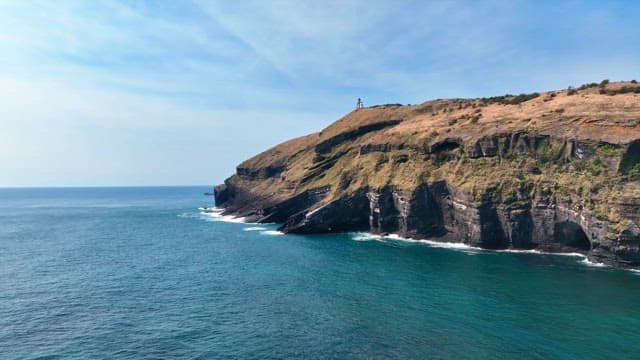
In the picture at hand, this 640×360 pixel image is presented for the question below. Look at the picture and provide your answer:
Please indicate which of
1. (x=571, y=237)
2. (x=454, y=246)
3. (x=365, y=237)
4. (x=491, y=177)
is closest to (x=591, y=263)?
(x=571, y=237)

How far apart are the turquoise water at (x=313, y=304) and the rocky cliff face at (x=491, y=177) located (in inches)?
290

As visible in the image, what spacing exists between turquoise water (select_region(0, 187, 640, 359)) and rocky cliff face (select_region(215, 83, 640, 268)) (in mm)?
7369

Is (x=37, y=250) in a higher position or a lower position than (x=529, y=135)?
lower

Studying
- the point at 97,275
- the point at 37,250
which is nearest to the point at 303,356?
the point at 97,275

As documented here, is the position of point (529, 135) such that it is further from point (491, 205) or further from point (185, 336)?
point (185, 336)

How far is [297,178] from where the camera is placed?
141 metres

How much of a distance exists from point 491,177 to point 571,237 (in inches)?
742

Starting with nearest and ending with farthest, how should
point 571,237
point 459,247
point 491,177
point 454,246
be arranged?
point 571,237 < point 459,247 < point 454,246 < point 491,177

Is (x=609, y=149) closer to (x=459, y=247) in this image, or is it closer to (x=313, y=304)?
(x=459, y=247)

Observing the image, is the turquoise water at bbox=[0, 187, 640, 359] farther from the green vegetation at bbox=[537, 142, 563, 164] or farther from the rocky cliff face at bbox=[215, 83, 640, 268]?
the green vegetation at bbox=[537, 142, 563, 164]

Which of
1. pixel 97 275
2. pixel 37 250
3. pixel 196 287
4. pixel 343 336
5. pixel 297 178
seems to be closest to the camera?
pixel 343 336

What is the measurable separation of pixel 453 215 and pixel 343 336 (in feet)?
201

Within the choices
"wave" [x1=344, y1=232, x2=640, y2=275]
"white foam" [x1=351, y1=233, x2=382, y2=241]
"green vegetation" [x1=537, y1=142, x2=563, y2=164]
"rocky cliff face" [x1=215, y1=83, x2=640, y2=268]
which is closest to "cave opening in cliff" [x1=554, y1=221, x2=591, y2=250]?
"rocky cliff face" [x1=215, y1=83, x2=640, y2=268]

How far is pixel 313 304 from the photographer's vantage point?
54438 mm
